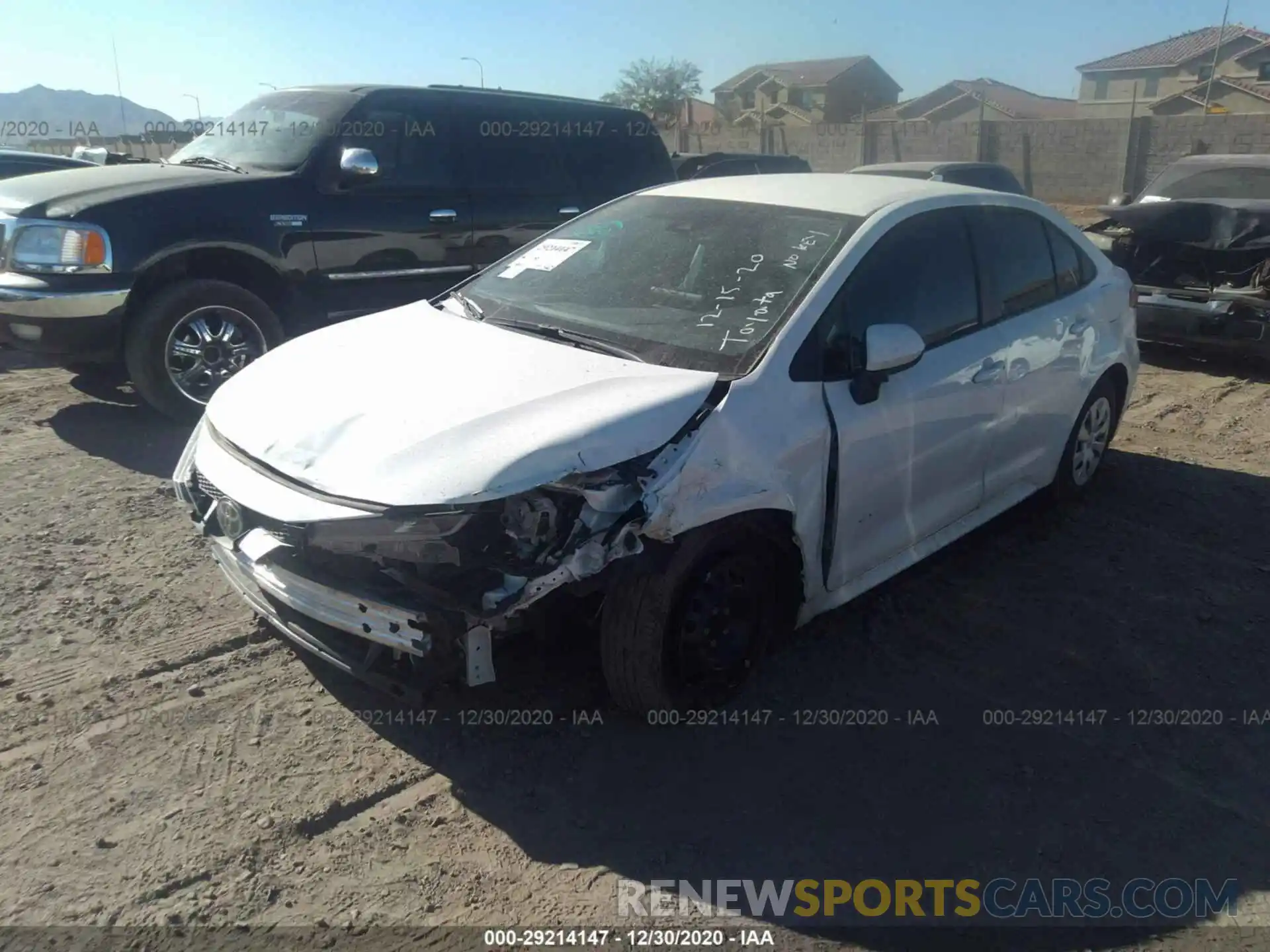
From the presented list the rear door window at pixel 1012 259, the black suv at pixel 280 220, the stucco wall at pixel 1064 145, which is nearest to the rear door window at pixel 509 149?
the black suv at pixel 280 220

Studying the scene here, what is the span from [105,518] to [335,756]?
238 cm

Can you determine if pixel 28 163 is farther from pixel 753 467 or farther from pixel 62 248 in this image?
pixel 753 467

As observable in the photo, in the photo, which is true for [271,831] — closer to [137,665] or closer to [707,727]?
[137,665]

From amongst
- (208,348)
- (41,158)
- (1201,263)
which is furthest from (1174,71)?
(208,348)

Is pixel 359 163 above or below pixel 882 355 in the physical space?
above

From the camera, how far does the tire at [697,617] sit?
2930 mm

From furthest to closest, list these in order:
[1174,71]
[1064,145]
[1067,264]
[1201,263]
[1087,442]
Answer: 1. [1174,71]
2. [1064,145]
3. [1201,263]
4. [1087,442]
5. [1067,264]

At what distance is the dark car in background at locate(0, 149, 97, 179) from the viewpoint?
1098 centimetres

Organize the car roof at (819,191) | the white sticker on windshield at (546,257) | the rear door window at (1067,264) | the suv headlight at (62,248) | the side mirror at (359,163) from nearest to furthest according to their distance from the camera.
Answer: the car roof at (819,191) < the white sticker on windshield at (546,257) < the rear door window at (1067,264) < the suv headlight at (62,248) < the side mirror at (359,163)

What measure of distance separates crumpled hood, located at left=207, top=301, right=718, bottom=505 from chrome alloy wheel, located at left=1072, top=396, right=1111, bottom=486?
9.17ft

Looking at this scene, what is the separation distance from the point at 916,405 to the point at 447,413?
1735 mm

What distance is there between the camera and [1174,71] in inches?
2356

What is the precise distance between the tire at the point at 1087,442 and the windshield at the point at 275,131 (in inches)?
191

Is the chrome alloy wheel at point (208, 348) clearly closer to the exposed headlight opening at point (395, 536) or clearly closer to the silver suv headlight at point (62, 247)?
the silver suv headlight at point (62, 247)
